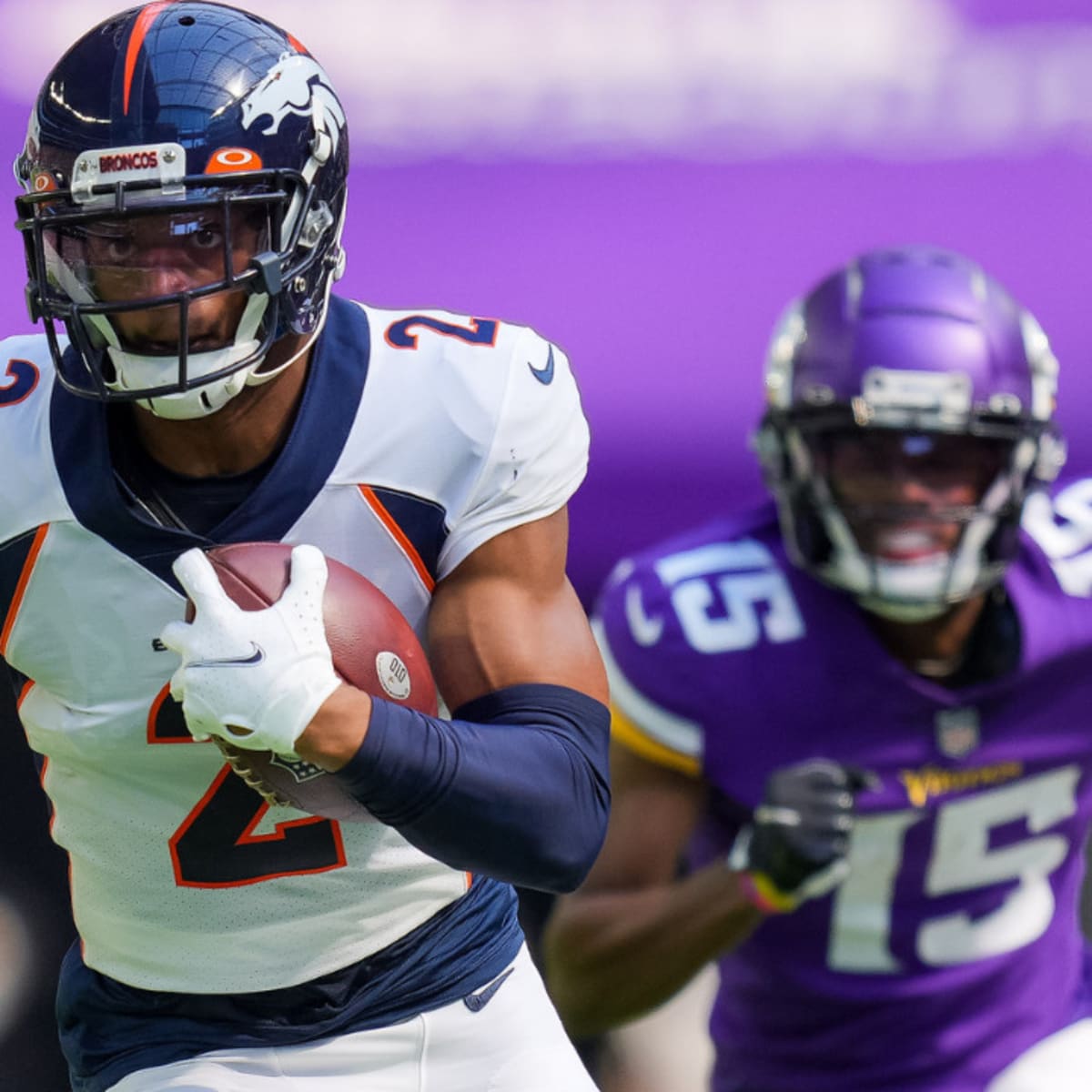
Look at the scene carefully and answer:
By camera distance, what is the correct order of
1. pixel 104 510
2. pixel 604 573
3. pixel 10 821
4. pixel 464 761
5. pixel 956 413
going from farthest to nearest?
pixel 10 821 → pixel 604 573 → pixel 956 413 → pixel 104 510 → pixel 464 761

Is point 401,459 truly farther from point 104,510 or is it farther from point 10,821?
point 10,821

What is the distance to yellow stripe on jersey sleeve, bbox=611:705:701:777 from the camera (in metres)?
2.56

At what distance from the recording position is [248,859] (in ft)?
7.91

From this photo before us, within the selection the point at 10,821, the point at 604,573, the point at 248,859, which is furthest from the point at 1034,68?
the point at 10,821

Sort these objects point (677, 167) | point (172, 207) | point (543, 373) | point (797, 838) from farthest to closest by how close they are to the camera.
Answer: point (677, 167), point (543, 373), point (797, 838), point (172, 207)

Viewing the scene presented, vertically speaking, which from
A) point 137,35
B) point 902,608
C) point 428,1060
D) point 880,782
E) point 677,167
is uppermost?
point 137,35

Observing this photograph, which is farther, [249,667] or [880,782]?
[880,782]

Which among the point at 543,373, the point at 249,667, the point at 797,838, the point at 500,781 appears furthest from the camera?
the point at 543,373

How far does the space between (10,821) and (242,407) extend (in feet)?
4.79

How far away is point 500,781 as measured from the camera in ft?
6.97

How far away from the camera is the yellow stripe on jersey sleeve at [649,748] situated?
8.41ft

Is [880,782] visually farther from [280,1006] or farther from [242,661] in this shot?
[242,661]

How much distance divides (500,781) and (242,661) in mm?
299

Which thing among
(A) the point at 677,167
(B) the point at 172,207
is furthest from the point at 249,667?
(A) the point at 677,167
